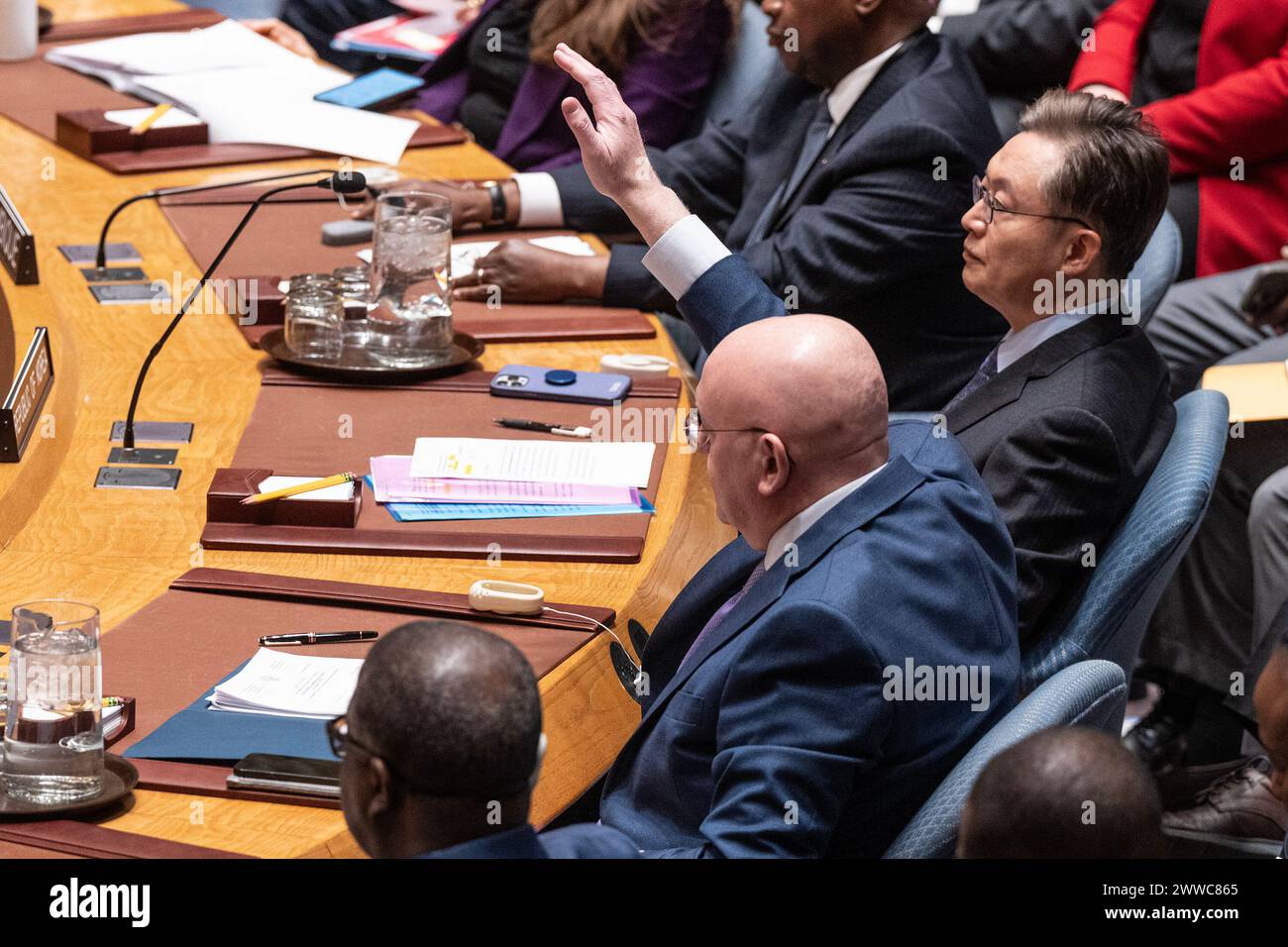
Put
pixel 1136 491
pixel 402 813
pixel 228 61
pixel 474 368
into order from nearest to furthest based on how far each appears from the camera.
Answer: pixel 402 813 → pixel 1136 491 → pixel 474 368 → pixel 228 61

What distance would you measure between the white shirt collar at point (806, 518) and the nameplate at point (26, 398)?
41.3 inches

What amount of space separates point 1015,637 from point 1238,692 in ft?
3.60

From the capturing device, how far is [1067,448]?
213cm

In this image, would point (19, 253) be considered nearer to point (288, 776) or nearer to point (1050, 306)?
point (288, 776)

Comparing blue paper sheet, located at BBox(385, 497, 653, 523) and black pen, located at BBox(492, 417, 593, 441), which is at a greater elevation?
black pen, located at BBox(492, 417, 593, 441)

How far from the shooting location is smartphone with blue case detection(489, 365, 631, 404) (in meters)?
2.58

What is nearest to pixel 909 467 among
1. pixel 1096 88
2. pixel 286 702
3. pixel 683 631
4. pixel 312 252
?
pixel 683 631

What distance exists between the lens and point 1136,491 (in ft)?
7.07

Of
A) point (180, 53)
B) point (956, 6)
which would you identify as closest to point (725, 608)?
point (180, 53)

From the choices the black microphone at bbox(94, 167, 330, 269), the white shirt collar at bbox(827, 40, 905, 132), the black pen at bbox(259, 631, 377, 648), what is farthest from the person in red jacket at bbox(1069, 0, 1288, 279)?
the black pen at bbox(259, 631, 377, 648)

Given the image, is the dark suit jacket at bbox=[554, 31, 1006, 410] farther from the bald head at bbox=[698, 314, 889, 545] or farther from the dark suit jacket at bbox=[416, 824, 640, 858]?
the dark suit jacket at bbox=[416, 824, 640, 858]

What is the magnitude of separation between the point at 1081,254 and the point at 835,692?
3.25ft
